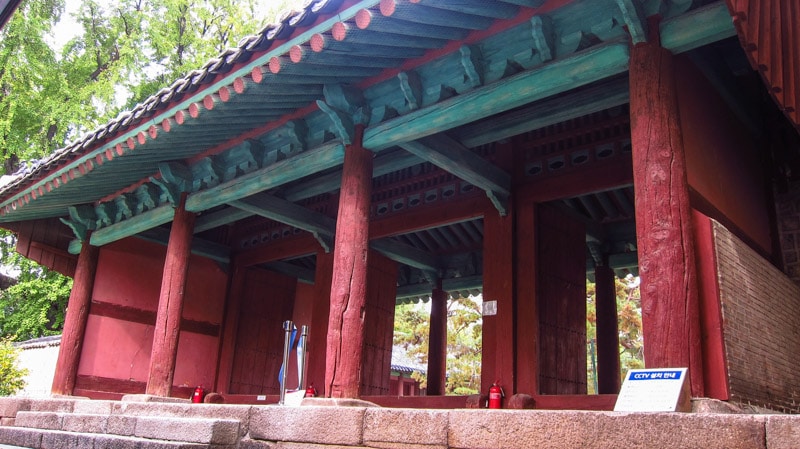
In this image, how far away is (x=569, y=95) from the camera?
Answer: 580 centimetres

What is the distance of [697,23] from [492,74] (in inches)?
59.4

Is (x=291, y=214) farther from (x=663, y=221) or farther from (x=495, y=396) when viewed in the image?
(x=663, y=221)

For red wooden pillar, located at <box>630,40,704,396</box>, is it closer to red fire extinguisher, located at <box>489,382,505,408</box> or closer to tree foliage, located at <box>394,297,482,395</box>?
red fire extinguisher, located at <box>489,382,505,408</box>

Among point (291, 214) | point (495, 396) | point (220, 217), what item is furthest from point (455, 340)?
point (495, 396)

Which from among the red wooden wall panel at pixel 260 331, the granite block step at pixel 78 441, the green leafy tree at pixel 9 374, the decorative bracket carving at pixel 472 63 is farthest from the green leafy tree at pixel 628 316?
the granite block step at pixel 78 441

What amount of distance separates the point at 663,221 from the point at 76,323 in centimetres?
795

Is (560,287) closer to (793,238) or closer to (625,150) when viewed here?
(625,150)

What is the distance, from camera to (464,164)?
6.47 metres

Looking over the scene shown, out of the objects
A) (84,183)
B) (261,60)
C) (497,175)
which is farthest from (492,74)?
(84,183)

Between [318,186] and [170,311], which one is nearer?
[170,311]

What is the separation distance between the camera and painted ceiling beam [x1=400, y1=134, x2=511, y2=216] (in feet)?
19.6

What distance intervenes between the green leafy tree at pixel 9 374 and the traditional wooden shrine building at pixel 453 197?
118 inches

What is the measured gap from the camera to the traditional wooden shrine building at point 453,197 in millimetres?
3799

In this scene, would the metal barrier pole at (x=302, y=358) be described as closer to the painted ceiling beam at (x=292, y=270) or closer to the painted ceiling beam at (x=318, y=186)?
the painted ceiling beam at (x=318, y=186)
